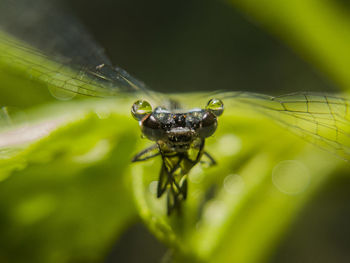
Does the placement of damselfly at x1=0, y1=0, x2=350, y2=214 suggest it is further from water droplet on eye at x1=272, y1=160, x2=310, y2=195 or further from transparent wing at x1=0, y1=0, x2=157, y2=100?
water droplet on eye at x1=272, y1=160, x2=310, y2=195

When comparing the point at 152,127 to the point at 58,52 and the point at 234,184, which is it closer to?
the point at 234,184

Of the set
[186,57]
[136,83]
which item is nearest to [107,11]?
[186,57]

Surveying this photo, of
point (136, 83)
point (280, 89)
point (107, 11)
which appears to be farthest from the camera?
point (107, 11)

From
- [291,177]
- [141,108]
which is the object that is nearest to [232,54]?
[291,177]

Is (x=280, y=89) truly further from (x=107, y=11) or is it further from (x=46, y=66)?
(x=46, y=66)

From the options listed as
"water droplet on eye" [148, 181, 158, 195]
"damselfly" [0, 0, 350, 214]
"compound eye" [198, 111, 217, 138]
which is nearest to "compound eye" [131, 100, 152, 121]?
"damselfly" [0, 0, 350, 214]

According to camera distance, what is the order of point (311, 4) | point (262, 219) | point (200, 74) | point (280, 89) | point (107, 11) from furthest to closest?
1. point (107, 11)
2. point (200, 74)
3. point (280, 89)
4. point (311, 4)
5. point (262, 219)
